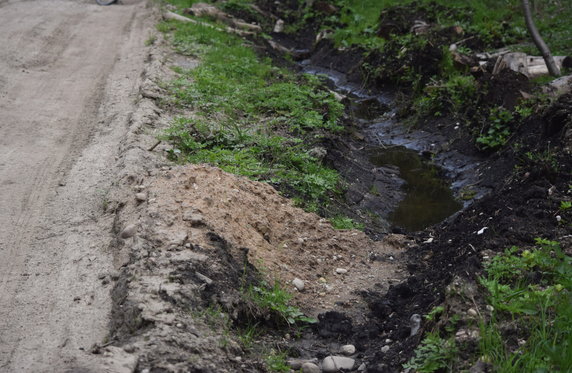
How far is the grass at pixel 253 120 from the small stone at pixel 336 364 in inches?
127

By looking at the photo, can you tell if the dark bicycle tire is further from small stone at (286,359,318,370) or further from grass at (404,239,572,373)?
grass at (404,239,572,373)

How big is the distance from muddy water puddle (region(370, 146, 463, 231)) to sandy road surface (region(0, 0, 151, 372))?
14.6 ft

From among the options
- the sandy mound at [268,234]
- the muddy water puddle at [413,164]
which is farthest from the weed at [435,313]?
the muddy water puddle at [413,164]

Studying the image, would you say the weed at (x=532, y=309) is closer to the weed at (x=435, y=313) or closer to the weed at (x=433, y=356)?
the weed at (x=433, y=356)

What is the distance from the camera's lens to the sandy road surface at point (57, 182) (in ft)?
14.9

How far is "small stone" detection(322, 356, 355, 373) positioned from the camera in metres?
4.73

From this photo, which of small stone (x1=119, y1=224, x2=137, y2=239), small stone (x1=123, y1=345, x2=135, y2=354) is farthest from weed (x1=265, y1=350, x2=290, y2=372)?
small stone (x1=119, y1=224, x2=137, y2=239)

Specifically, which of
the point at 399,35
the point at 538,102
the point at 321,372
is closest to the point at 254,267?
the point at 321,372

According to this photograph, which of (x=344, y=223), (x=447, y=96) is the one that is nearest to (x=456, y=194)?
(x=344, y=223)

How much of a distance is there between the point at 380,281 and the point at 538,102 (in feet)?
17.8

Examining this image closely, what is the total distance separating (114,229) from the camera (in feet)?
19.4

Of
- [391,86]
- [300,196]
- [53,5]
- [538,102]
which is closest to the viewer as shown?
[300,196]

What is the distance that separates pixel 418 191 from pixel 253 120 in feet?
10.0

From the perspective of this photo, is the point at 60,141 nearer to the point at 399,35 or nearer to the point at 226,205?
the point at 226,205
